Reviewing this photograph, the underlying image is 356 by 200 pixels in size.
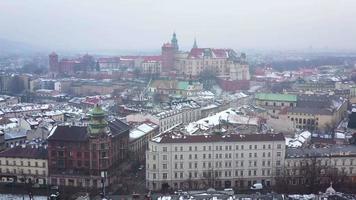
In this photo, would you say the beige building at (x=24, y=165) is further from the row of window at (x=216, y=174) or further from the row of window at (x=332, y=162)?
the row of window at (x=332, y=162)

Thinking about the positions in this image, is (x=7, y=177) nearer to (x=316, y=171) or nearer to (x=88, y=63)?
(x=316, y=171)

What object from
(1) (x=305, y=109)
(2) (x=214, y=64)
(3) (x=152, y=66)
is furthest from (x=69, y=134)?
(3) (x=152, y=66)

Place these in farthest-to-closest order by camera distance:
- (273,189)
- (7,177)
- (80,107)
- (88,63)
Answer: (88,63) < (80,107) < (7,177) < (273,189)

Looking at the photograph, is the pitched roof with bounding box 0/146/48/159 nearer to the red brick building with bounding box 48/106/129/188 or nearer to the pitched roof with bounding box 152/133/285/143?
the red brick building with bounding box 48/106/129/188

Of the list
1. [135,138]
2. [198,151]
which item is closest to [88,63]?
[135,138]

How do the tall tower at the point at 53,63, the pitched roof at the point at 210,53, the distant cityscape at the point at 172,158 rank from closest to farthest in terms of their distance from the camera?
1. the distant cityscape at the point at 172,158
2. the pitched roof at the point at 210,53
3. the tall tower at the point at 53,63

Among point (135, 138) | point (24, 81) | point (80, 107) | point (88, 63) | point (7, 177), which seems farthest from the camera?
point (88, 63)

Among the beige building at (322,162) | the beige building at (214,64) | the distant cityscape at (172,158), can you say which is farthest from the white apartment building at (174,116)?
the beige building at (214,64)
